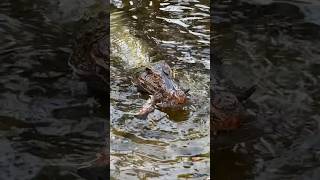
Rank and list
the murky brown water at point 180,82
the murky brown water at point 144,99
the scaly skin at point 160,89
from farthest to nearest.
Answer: the scaly skin at point 160,89 < the murky brown water at point 180,82 < the murky brown water at point 144,99

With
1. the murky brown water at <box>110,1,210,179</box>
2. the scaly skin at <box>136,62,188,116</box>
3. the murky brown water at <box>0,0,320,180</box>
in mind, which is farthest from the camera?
the scaly skin at <box>136,62,188,116</box>

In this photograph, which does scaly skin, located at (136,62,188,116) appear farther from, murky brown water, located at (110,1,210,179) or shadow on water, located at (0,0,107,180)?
shadow on water, located at (0,0,107,180)

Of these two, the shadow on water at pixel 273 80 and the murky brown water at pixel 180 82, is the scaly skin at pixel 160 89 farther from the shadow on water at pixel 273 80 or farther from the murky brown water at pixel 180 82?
the shadow on water at pixel 273 80

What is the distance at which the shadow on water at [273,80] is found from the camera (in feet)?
11.3

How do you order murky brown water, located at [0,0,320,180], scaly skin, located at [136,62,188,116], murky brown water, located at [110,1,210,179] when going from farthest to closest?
scaly skin, located at [136,62,188,116]
murky brown water, located at [0,0,320,180]
murky brown water, located at [110,1,210,179]

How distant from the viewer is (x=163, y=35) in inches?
167

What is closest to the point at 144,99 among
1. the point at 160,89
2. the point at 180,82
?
the point at 160,89

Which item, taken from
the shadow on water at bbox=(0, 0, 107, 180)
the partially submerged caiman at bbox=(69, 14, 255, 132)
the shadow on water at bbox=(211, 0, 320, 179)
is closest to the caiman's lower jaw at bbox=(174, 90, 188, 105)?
the partially submerged caiman at bbox=(69, 14, 255, 132)

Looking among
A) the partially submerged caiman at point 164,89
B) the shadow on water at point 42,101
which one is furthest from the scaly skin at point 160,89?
the shadow on water at point 42,101

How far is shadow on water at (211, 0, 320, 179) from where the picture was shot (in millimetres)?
3436

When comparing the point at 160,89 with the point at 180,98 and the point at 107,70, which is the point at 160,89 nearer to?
the point at 180,98

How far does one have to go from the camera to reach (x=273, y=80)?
13.1 ft

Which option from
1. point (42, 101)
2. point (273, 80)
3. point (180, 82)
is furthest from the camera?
point (273, 80)

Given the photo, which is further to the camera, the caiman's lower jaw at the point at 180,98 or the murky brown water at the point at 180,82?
the caiman's lower jaw at the point at 180,98
